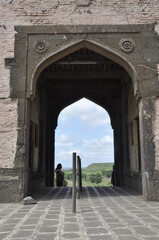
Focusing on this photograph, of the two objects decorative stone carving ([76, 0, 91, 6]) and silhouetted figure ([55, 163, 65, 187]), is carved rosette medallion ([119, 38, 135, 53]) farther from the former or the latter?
silhouetted figure ([55, 163, 65, 187])

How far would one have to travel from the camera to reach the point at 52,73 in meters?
9.07

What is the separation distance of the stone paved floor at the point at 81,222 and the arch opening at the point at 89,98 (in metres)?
2.92

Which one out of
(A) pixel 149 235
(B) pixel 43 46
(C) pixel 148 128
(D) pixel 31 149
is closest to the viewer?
(A) pixel 149 235

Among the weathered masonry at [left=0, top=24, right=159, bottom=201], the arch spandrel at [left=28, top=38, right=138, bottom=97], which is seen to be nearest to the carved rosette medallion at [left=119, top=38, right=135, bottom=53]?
the weathered masonry at [left=0, top=24, right=159, bottom=201]

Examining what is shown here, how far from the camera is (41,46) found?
6266mm

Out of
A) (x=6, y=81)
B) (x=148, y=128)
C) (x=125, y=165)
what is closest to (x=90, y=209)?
(x=148, y=128)

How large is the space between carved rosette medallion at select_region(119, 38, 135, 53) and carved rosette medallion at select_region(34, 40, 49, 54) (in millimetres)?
1850


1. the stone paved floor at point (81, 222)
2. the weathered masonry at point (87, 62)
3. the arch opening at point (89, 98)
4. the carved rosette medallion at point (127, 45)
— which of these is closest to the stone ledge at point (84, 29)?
the weathered masonry at point (87, 62)

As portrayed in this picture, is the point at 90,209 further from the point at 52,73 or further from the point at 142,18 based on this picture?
the point at 52,73

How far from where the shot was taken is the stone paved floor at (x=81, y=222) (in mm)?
2939

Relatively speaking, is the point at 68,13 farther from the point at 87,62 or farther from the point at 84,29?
the point at 87,62

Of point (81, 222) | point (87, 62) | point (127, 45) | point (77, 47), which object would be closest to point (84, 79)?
point (87, 62)

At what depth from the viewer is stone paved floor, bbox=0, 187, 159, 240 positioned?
116 inches

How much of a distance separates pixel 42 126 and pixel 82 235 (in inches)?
289
